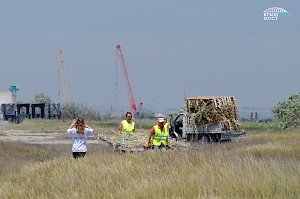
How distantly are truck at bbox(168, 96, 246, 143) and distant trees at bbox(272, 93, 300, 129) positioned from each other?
18.3 metres

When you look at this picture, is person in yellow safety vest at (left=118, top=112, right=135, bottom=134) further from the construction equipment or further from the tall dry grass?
the tall dry grass

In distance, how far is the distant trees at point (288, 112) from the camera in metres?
56.2

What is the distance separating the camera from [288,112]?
57.0 metres

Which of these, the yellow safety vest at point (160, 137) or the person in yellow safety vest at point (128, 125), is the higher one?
the person in yellow safety vest at point (128, 125)

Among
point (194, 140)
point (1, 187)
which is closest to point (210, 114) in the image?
point (194, 140)

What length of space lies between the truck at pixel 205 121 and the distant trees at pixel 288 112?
1833 cm

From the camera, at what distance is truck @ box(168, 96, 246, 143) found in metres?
37.6

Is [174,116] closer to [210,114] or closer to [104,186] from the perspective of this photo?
[210,114]

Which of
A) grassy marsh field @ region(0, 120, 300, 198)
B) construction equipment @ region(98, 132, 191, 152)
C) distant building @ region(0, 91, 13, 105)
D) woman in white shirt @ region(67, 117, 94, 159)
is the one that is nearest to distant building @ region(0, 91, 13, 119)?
distant building @ region(0, 91, 13, 105)

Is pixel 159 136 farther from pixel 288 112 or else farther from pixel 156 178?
pixel 288 112

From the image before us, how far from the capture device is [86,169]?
1469 centimetres

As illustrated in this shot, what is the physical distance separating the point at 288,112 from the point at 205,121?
2090cm

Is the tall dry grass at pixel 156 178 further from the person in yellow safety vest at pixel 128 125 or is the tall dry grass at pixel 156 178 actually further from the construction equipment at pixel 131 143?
the construction equipment at pixel 131 143

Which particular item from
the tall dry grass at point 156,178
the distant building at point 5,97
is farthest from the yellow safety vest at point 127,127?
the distant building at point 5,97
